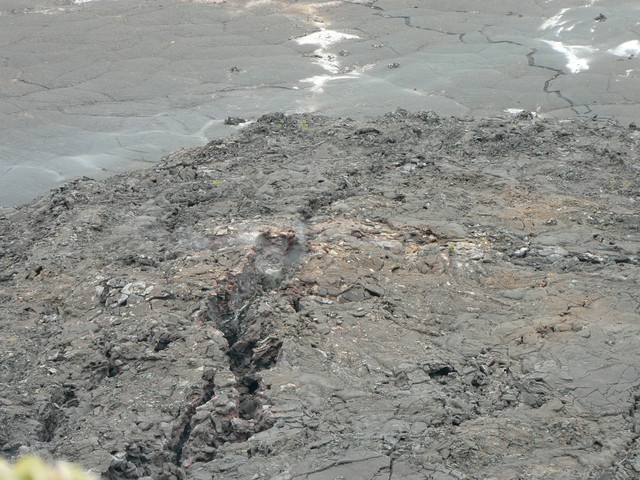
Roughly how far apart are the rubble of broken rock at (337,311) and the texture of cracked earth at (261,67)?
2.26 metres

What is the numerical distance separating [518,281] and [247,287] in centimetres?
228

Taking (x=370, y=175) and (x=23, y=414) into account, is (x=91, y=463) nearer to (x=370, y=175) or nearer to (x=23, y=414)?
(x=23, y=414)

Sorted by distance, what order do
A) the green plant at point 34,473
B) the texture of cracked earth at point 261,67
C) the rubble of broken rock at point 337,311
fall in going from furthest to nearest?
1. the texture of cracked earth at point 261,67
2. the rubble of broken rock at point 337,311
3. the green plant at point 34,473

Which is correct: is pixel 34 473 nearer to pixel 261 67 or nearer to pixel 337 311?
pixel 337 311

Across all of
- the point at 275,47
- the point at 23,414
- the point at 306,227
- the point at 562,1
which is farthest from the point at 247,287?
the point at 562,1

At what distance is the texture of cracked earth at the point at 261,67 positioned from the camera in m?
11.2

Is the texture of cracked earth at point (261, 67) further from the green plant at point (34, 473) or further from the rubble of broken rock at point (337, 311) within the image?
the green plant at point (34, 473)

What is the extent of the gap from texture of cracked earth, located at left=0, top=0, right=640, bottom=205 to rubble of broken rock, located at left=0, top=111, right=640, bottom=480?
7.40 ft

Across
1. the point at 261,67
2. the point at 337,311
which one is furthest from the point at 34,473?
the point at 261,67

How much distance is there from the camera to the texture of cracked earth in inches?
443

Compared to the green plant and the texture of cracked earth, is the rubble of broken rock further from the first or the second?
the green plant

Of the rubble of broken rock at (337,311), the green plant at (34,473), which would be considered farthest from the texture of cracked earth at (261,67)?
the green plant at (34,473)

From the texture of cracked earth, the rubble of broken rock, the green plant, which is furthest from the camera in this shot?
the texture of cracked earth

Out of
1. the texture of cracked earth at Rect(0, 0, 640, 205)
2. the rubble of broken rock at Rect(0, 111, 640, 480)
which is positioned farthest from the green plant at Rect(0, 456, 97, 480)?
the texture of cracked earth at Rect(0, 0, 640, 205)
